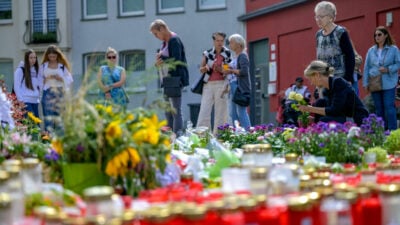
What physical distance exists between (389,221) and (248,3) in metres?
27.2

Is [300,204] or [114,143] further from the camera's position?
[114,143]

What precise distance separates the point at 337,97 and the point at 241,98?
452 cm

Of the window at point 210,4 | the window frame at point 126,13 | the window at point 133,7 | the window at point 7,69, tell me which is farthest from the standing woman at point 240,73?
the window at point 7,69

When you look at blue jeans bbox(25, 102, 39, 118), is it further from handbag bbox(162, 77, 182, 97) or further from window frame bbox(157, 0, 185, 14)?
window frame bbox(157, 0, 185, 14)

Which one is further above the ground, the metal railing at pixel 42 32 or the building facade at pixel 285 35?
the metal railing at pixel 42 32

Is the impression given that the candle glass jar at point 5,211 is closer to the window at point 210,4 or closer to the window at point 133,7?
the window at point 210,4

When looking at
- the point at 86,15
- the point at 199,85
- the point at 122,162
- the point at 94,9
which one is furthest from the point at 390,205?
the point at 86,15

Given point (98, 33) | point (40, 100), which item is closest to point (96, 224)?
point (40, 100)

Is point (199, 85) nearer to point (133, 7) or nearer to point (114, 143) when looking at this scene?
point (114, 143)

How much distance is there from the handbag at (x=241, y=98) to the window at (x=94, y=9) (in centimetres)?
2242

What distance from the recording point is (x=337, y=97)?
881cm

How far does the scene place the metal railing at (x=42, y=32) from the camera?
35.9m

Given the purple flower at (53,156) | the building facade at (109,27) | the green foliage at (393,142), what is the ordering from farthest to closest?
the building facade at (109,27) → the green foliage at (393,142) → the purple flower at (53,156)

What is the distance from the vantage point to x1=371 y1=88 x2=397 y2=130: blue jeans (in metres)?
12.6
